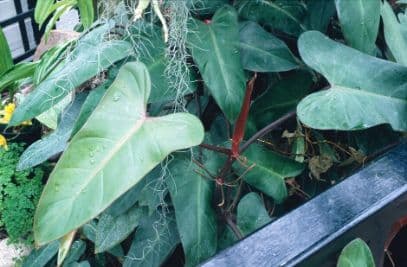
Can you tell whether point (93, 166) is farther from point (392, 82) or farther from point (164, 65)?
point (392, 82)

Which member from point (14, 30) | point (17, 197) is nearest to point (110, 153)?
point (17, 197)

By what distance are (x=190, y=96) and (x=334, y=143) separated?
0.33 meters

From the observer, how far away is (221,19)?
107 cm

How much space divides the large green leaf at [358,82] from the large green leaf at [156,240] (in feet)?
1.42

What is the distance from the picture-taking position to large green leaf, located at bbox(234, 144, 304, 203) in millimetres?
1113

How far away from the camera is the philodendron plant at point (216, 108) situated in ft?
2.85

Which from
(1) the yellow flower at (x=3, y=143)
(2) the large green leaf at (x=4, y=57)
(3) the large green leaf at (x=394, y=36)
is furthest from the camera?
(2) the large green leaf at (x=4, y=57)

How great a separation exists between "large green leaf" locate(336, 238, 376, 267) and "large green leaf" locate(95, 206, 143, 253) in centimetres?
→ 59

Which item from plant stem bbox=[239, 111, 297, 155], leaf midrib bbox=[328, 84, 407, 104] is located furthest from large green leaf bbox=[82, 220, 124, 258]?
leaf midrib bbox=[328, 84, 407, 104]

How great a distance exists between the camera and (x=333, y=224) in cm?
67

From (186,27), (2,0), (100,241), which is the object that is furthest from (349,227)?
(2,0)

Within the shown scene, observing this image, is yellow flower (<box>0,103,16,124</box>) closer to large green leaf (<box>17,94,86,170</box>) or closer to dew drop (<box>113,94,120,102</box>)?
large green leaf (<box>17,94,86,170</box>)

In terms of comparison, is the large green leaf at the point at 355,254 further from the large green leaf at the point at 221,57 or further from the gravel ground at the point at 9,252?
the gravel ground at the point at 9,252

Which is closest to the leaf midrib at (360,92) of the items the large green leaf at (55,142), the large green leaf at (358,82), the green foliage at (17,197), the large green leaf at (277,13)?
the large green leaf at (358,82)
